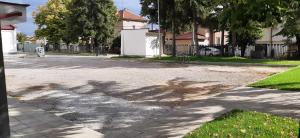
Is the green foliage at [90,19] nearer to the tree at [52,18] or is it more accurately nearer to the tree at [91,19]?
the tree at [91,19]

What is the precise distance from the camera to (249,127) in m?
8.05

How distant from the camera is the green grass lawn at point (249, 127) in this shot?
25.0ft

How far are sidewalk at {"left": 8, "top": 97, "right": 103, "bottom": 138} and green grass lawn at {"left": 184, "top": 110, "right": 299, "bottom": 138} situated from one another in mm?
2070

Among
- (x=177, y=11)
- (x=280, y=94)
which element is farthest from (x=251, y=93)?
(x=177, y=11)

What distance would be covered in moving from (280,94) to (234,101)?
173 centimetres

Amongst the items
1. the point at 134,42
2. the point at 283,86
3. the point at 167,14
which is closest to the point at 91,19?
the point at 134,42

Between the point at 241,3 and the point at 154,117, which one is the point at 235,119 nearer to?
the point at 154,117

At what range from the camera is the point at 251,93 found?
1289 centimetres

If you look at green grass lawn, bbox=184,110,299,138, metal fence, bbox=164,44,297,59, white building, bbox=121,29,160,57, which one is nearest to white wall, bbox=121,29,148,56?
white building, bbox=121,29,160,57

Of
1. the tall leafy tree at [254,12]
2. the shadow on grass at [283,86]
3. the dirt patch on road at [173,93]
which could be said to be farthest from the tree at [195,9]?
the tall leafy tree at [254,12]

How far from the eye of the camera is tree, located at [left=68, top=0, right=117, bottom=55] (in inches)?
2201

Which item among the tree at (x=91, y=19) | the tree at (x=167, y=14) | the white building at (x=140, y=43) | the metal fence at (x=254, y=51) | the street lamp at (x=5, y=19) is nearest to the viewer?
the street lamp at (x=5, y=19)

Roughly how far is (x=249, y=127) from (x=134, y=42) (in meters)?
33.9

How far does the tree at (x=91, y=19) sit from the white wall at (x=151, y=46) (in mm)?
15190
